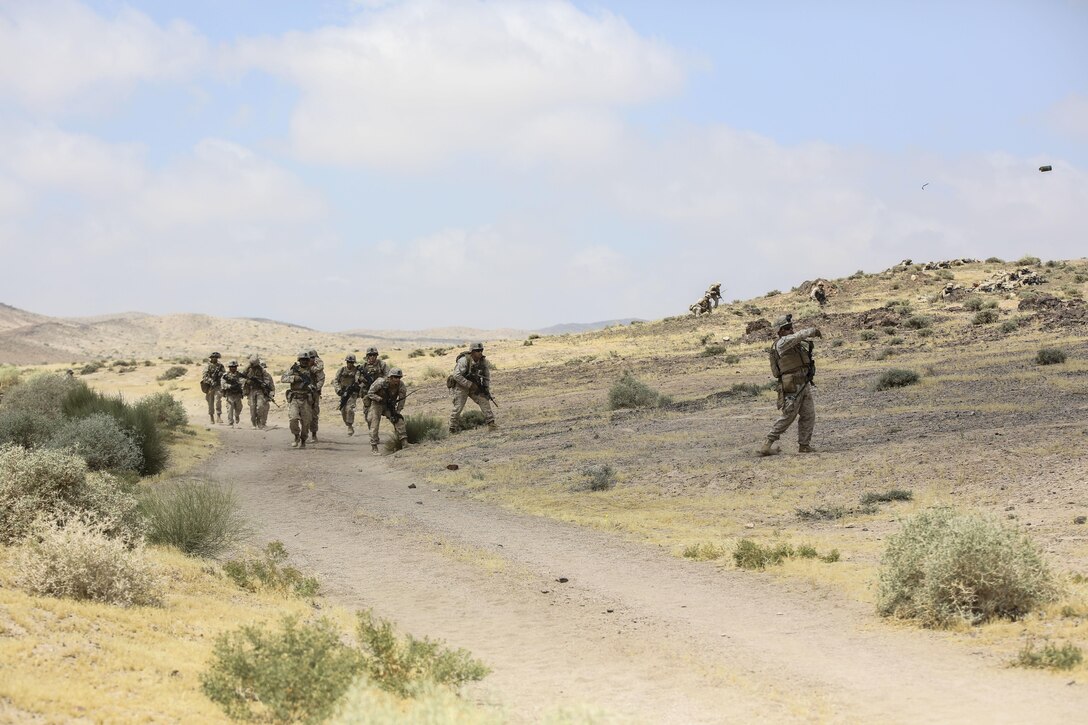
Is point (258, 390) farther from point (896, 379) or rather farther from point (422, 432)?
point (896, 379)

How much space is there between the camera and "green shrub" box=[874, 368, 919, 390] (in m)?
23.2

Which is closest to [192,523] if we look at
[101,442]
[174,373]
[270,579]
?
[270,579]

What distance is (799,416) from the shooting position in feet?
54.4

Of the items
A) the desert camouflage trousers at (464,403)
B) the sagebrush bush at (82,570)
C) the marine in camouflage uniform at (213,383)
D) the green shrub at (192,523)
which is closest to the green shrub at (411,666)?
the sagebrush bush at (82,570)

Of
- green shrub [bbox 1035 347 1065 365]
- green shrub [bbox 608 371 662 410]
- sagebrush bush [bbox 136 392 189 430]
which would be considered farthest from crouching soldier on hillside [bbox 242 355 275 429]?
green shrub [bbox 1035 347 1065 365]

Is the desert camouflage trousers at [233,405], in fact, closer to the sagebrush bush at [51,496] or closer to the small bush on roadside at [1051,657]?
the sagebrush bush at [51,496]

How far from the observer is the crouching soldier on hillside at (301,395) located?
23141 millimetres

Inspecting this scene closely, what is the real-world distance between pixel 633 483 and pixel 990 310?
95.0 ft

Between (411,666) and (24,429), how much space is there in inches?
579

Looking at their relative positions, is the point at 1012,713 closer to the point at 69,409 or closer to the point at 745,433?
the point at 745,433

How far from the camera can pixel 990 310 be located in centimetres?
4000

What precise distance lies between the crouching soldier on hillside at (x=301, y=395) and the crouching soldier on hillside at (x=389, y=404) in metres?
1.46

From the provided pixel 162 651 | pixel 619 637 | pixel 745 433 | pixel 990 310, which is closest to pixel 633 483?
pixel 745 433

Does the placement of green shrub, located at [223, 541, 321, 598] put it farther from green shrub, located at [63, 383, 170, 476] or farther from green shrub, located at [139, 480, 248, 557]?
green shrub, located at [63, 383, 170, 476]
